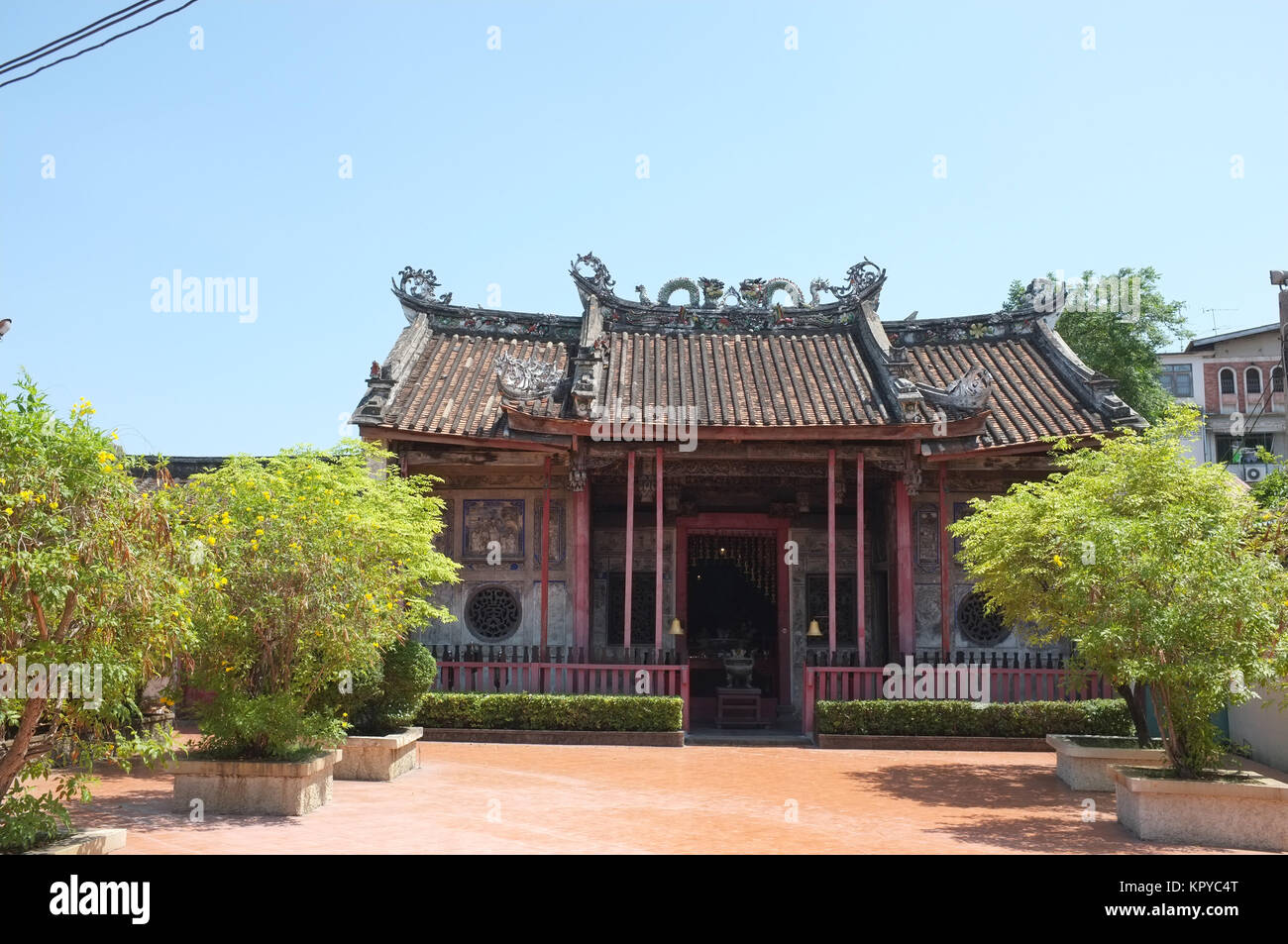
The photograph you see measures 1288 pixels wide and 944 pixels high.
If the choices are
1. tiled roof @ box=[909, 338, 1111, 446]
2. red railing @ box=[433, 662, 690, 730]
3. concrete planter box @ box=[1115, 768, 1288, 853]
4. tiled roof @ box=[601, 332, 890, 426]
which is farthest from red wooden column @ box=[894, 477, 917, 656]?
concrete planter box @ box=[1115, 768, 1288, 853]

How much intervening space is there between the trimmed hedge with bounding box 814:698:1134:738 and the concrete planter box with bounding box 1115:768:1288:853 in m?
6.18

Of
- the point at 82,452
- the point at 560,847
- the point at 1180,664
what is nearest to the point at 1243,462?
the point at 1180,664

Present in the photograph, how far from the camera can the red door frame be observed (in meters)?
18.5

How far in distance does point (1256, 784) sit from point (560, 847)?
550 cm

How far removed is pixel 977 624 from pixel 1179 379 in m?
27.8

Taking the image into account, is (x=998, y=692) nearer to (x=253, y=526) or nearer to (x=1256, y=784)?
(x=1256, y=784)

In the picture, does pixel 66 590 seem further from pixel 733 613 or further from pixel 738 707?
pixel 733 613

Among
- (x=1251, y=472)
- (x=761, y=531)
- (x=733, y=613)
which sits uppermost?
(x=1251, y=472)

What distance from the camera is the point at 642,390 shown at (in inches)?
718

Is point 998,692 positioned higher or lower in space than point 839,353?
lower

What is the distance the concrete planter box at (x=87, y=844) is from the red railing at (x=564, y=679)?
9290 mm

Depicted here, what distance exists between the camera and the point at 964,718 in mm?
14430

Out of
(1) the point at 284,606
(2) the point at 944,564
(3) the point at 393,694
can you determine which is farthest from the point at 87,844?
(2) the point at 944,564

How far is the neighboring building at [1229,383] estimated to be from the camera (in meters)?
38.7
